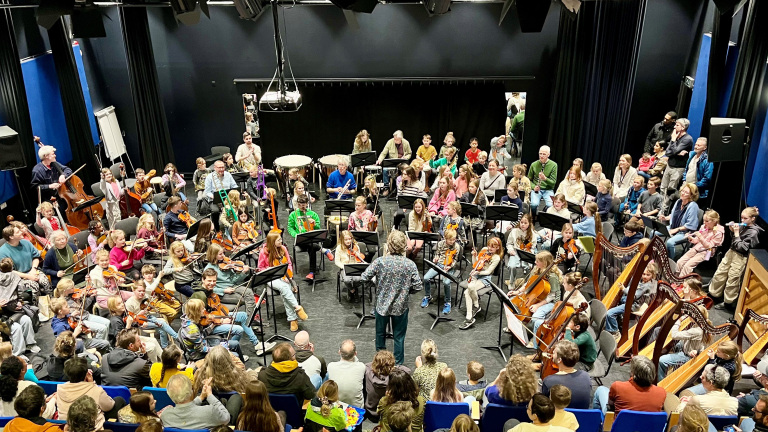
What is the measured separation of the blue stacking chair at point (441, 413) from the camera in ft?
15.9

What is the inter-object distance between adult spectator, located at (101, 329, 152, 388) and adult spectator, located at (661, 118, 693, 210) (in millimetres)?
7623

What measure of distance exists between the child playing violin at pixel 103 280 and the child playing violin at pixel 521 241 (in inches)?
186

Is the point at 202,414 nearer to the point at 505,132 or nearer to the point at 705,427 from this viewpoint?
the point at 705,427

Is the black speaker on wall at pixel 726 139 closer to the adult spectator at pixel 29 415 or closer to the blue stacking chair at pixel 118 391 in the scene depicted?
the blue stacking chair at pixel 118 391

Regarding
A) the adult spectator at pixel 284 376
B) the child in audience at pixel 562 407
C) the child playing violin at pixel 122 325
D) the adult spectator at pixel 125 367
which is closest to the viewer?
the child in audience at pixel 562 407

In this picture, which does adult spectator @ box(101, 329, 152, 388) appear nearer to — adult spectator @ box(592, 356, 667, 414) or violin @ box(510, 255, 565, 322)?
violin @ box(510, 255, 565, 322)

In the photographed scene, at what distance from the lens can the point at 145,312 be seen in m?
6.74

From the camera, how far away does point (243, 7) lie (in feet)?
30.5

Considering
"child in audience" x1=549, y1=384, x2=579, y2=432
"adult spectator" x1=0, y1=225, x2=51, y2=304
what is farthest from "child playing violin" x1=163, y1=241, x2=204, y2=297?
"child in audience" x1=549, y1=384, x2=579, y2=432

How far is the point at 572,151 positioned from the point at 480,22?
10.1ft

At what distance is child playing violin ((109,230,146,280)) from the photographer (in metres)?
8.02

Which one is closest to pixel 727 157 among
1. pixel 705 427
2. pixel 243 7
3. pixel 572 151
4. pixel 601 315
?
pixel 601 315

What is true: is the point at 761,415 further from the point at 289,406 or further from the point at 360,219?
the point at 360,219

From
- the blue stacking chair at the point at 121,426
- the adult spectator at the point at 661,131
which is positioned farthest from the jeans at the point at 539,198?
the blue stacking chair at the point at 121,426
